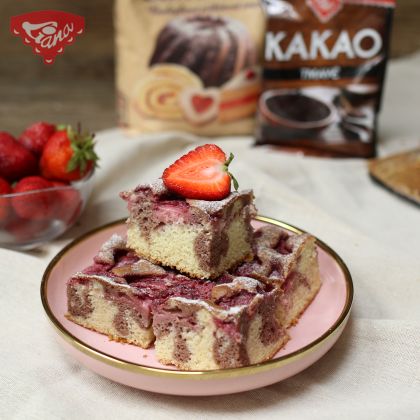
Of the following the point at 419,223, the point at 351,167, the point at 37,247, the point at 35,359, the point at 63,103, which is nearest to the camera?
the point at 35,359

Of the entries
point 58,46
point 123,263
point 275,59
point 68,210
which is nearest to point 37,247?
point 68,210

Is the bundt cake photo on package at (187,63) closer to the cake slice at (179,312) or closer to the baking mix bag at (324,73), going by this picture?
the baking mix bag at (324,73)

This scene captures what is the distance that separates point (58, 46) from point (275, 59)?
3.30ft

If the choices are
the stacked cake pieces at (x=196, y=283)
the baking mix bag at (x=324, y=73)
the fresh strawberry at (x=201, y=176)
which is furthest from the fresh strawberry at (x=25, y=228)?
the baking mix bag at (x=324, y=73)

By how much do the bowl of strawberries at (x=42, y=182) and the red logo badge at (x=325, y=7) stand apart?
0.91m

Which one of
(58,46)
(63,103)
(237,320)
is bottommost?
(63,103)

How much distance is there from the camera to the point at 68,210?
1664 millimetres

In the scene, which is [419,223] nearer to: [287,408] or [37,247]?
[287,408]

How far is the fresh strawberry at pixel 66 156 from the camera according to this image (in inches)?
65.2

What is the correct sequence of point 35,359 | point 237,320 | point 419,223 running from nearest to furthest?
1. point 237,320
2. point 35,359
3. point 419,223

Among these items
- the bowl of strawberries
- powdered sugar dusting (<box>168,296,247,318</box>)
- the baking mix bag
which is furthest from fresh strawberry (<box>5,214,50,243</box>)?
the baking mix bag

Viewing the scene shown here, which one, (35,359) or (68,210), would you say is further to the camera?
(68,210)

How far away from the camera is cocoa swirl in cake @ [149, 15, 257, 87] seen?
88.7 inches

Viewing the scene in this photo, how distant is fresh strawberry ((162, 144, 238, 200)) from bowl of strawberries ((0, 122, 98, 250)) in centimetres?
45
